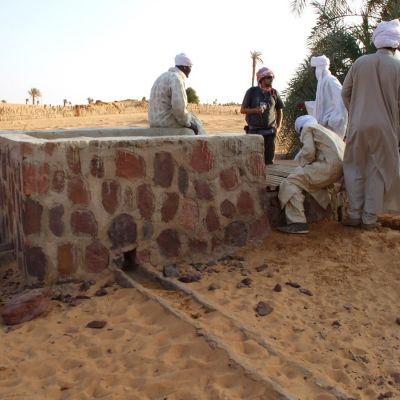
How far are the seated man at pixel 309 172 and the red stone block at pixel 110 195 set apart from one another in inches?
64.7

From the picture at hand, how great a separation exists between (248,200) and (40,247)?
1845mm

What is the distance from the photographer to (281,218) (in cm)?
532

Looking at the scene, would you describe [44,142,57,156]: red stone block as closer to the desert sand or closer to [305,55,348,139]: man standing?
the desert sand

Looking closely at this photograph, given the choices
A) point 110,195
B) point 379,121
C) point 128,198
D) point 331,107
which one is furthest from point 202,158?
point 331,107

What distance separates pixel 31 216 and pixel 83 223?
1.27 feet

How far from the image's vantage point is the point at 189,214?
4.62 meters

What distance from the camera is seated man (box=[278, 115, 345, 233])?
16.9 feet

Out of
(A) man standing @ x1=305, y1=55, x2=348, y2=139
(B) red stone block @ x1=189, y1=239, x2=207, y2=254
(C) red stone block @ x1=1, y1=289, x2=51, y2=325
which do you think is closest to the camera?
(C) red stone block @ x1=1, y1=289, x2=51, y2=325

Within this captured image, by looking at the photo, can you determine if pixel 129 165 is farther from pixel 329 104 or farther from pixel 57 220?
pixel 329 104

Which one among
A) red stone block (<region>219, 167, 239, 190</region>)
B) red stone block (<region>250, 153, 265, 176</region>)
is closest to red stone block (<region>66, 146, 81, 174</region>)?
red stone block (<region>219, 167, 239, 190</region>)

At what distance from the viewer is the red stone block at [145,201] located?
4.39 m

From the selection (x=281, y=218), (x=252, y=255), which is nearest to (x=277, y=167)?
(x=281, y=218)

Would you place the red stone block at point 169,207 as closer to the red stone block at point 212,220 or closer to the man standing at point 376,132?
the red stone block at point 212,220

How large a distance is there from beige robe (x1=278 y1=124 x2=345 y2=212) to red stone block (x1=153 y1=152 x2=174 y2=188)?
121 cm
